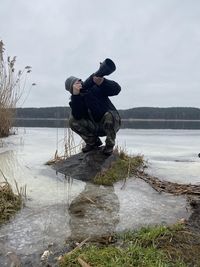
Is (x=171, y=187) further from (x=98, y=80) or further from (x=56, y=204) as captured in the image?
(x=98, y=80)

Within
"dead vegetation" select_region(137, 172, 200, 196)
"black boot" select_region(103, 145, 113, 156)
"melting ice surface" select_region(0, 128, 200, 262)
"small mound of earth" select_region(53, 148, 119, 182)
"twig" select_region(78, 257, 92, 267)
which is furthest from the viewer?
"black boot" select_region(103, 145, 113, 156)

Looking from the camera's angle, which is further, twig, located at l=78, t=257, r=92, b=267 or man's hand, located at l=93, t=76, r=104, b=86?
man's hand, located at l=93, t=76, r=104, b=86

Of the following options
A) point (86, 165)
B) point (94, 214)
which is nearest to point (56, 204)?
point (94, 214)

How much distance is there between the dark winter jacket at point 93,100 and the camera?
19.2 ft

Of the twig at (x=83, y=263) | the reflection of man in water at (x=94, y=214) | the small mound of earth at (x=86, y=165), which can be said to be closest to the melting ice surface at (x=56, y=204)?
Answer: the reflection of man in water at (x=94, y=214)

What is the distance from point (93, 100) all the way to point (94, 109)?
0.14 meters

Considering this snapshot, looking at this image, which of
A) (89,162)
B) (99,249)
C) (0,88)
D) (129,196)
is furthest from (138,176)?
(0,88)

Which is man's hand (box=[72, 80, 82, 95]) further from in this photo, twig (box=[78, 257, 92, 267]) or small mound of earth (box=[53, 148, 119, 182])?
twig (box=[78, 257, 92, 267])

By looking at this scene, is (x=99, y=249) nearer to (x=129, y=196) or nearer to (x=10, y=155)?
(x=129, y=196)

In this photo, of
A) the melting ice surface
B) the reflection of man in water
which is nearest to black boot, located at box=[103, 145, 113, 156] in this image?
the melting ice surface

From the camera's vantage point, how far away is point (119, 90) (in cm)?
600

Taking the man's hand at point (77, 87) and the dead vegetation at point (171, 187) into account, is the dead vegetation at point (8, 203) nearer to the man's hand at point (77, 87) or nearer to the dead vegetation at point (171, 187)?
the dead vegetation at point (171, 187)

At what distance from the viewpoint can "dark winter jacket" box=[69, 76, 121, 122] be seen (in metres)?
5.85

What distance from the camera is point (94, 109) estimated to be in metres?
6.02
